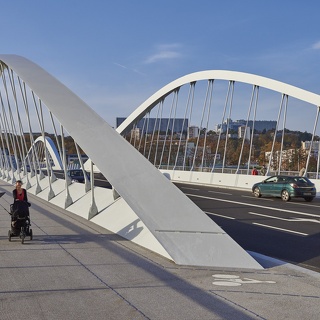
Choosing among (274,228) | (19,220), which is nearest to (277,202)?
(274,228)

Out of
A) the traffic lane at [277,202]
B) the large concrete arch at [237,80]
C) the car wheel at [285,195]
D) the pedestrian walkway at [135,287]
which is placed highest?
the large concrete arch at [237,80]

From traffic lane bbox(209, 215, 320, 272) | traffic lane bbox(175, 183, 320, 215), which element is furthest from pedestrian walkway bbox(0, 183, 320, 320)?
traffic lane bbox(175, 183, 320, 215)

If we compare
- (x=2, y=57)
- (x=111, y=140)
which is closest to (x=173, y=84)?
(x=2, y=57)

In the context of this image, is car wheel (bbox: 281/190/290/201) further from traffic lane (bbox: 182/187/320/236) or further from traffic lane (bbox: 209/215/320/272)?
traffic lane (bbox: 209/215/320/272)

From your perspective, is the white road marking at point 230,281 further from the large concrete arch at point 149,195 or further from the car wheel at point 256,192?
the car wheel at point 256,192

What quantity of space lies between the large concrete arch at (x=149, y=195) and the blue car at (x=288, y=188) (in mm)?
14501

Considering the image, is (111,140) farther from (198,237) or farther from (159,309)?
(159,309)

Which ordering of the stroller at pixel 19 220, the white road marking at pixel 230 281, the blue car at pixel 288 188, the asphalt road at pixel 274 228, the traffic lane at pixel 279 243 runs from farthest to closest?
the blue car at pixel 288 188, the stroller at pixel 19 220, the asphalt road at pixel 274 228, the traffic lane at pixel 279 243, the white road marking at pixel 230 281

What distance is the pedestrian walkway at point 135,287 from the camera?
583 centimetres

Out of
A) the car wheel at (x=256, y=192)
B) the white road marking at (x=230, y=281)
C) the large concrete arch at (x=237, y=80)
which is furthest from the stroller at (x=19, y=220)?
the large concrete arch at (x=237, y=80)

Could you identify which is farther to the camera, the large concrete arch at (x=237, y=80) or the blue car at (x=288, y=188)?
the large concrete arch at (x=237, y=80)

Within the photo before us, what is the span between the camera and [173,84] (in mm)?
48250

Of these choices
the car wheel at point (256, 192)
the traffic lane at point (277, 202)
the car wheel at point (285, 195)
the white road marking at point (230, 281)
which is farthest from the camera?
the car wheel at point (256, 192)

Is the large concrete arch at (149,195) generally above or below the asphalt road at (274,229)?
above
